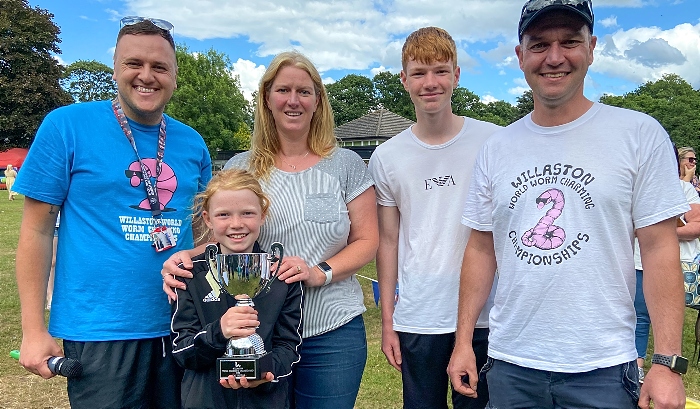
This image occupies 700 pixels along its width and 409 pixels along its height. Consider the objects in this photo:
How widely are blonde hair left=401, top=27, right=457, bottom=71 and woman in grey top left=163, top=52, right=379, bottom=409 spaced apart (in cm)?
50

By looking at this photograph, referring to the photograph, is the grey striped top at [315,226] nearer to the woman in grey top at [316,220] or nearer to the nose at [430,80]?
the woman in grey top at [316,220]

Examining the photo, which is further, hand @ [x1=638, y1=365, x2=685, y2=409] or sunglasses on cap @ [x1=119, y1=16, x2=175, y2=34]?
sunglasses on cap @ [x1=119, y1=16, x2=175, y2=34]

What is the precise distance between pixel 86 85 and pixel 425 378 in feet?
262

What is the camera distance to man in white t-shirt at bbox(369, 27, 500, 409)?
263 centimetres

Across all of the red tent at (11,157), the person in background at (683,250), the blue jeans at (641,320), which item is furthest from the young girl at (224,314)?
the red tent at (11,157)

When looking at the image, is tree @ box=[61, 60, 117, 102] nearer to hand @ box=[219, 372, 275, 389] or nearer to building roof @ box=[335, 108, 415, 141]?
building roof @ box=[335, 108, 415, 141]

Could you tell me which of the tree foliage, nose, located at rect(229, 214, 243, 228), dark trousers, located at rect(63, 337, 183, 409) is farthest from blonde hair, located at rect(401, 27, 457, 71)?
the tree foliage

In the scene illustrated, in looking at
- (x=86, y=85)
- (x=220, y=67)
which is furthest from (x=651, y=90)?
(x=86, y=85)

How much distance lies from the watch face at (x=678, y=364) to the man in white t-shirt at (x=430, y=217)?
0.88m

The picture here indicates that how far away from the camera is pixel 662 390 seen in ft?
6.04

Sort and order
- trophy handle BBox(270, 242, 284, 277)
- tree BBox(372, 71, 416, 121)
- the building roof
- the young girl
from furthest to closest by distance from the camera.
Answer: tree BBox(372, 71, 416, 121)
the building roof
trophy handle BBox(270, 242, 284, 277)
the young girl

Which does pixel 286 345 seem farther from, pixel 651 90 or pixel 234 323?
pixel 651 90

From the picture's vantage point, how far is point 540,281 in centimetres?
201

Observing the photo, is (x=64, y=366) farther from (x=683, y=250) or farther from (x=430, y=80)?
(x=683, y=250)
